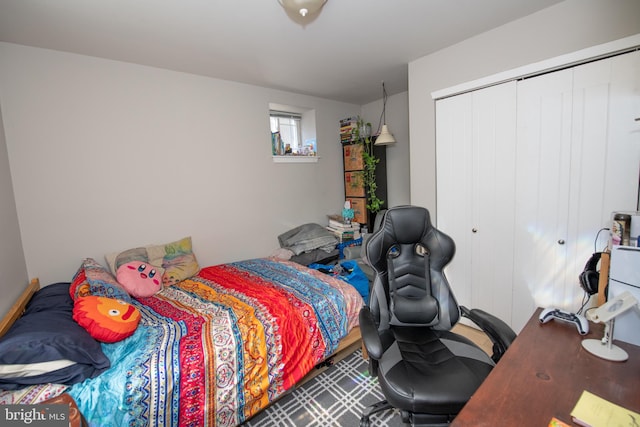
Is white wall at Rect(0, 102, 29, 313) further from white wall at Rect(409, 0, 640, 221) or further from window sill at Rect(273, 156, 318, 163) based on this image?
white wall at Rect(409, 0, 640, 221)

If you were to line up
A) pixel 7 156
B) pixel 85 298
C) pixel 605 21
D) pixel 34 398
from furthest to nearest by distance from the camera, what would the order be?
pixel 7 156, pixel 605 21, pixel 85 298, pixel 34 398

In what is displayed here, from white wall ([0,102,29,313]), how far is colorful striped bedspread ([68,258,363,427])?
705 millimetres

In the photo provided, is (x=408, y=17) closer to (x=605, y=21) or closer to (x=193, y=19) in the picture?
(x=605, y=21)

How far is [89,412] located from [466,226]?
9.06ft

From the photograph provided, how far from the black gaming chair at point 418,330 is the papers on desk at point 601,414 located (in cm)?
43

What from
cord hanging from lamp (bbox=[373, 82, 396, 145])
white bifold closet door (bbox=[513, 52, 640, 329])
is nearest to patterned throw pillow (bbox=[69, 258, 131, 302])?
cord hanging from lamp (bbox=[373, 82, 396, 145])

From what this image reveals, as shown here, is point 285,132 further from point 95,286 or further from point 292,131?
point 95,286

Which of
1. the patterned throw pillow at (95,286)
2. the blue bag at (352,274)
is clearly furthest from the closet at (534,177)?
the patterned throw pillow at (95,286)

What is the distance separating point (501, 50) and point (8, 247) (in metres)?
3.71

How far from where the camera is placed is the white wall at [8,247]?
1.64 metres

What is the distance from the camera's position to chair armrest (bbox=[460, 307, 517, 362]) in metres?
1.32

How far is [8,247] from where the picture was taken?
1758 millimetres

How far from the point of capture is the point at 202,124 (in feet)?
9.30

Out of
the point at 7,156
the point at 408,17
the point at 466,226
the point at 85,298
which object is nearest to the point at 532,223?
the point at 466,226
